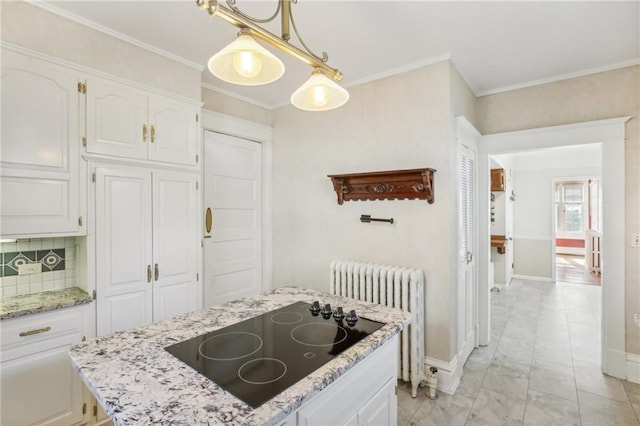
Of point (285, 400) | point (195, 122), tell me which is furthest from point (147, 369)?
point (195, 122)

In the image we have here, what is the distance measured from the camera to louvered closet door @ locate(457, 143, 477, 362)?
2.69 meters

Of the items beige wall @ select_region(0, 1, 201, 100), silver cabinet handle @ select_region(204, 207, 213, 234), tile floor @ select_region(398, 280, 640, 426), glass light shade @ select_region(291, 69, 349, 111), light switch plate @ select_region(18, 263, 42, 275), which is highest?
beige wall @ select_region(0, 1, 201, 100)

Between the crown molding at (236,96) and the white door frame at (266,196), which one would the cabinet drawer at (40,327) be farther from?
the crown molding at (236,96)

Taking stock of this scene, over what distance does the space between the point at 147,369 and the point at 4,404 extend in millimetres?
1365

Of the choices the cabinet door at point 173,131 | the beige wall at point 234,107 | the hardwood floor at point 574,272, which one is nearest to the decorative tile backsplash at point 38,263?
the cabinet door at point 173,131

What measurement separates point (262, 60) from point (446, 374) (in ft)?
8.40

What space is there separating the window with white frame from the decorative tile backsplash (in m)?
11.2

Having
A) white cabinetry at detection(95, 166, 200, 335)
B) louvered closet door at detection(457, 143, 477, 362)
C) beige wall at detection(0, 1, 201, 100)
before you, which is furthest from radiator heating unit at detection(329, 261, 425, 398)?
beige wall at detection(0, 1, 201, 100)

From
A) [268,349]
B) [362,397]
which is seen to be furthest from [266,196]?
[362,397]

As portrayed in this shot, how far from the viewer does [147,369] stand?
1056 mm

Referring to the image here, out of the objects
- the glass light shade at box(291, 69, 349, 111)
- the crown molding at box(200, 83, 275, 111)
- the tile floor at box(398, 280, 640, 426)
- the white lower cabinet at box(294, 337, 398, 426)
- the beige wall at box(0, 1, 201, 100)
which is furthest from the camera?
the crown molding at box(200, 83, 275, 111)

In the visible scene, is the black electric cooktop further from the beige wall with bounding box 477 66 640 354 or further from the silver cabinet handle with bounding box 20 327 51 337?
the beige wall with bounding box 477 66 640 354

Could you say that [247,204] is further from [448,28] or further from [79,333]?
[448,28]

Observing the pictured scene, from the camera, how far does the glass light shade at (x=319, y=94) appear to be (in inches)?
56.1
